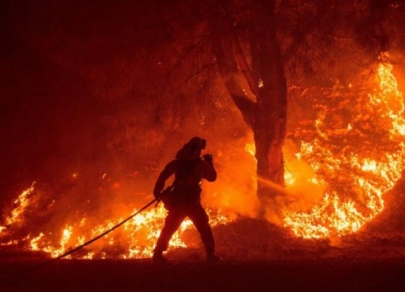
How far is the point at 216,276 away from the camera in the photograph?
4.55 meters

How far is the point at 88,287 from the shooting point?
4.52 metres

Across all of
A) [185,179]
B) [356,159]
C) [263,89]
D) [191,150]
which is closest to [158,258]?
[185,179]

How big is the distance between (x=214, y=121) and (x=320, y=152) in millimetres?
2739

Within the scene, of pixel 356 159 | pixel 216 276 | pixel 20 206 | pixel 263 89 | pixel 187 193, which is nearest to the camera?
pixel 216 276

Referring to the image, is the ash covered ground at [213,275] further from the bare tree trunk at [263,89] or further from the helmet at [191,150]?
the bare tree trunk at [263,89]

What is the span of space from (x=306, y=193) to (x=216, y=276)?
4.23m

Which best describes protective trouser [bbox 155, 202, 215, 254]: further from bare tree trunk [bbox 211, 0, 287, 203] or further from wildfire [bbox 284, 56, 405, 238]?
bare tree trunk [bbox 211, 0, 287, 203]

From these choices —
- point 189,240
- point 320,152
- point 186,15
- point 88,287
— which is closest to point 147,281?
point 88,287

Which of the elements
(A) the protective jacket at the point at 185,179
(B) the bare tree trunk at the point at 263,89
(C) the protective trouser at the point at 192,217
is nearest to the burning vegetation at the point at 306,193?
(B) the bare tree trunk at the point at 263,89

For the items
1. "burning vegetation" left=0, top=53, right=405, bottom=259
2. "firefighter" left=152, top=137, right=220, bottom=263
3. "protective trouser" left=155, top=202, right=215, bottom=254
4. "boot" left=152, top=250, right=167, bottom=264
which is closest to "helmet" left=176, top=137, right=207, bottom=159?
"firefighter" left=152, top=137, right=220, bottom=263

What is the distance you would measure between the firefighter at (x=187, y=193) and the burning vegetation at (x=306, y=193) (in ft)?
5.61

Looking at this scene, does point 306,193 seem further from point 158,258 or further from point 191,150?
A: point 158,258

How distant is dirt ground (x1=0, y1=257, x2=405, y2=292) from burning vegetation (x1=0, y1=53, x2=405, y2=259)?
218 centimetres

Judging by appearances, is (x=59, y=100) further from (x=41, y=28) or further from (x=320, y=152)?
(x=320, y=152)
